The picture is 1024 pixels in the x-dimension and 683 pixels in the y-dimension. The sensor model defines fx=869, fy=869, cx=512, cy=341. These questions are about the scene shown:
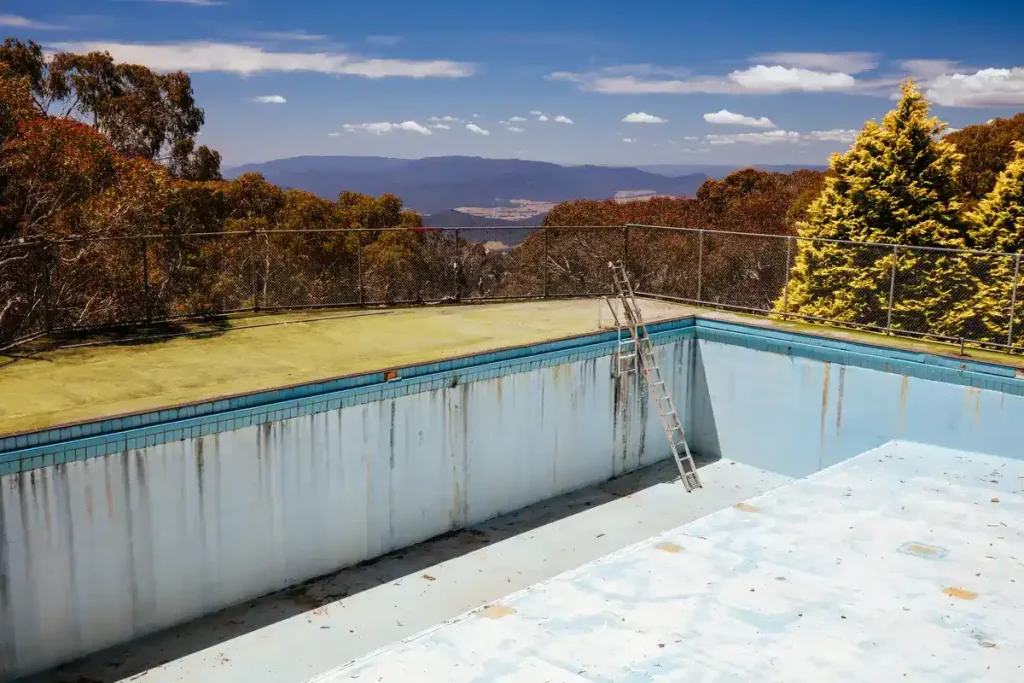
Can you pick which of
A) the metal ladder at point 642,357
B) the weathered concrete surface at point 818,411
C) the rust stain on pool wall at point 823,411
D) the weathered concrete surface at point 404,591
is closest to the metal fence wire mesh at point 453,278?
the weathered concrete surface at point 818,411

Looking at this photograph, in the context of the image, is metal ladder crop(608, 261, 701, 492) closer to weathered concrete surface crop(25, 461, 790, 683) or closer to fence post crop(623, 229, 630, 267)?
weathered concrete surface crop(25, 461, 790, 683)

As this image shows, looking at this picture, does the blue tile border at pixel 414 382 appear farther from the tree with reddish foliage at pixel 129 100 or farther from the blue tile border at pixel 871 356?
the tree with reddish foliage at pixel 129 100

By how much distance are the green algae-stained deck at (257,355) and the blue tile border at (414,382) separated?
0.21 m

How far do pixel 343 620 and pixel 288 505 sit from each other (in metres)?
1.49

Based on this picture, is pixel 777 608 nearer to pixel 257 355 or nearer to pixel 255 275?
pixel 257 355

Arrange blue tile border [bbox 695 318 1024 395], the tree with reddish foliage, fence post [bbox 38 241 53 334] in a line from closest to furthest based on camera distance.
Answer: blue tile border [bbox 695 318 1024 395], fence post [bbox 38 241 53 334], the tree with reddish foliage

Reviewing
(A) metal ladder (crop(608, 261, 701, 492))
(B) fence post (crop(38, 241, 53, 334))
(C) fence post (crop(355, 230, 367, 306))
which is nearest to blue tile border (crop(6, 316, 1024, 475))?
(A) metal ladder (crop(608, 261, 701, 492))

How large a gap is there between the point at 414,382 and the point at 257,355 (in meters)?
2.44

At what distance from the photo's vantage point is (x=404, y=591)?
1038 cm

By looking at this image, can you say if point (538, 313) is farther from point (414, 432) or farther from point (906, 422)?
point (906, 422)

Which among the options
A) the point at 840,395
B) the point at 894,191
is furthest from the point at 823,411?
the point at 894,191

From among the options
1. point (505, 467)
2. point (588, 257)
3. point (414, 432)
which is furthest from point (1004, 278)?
point (414, 432)

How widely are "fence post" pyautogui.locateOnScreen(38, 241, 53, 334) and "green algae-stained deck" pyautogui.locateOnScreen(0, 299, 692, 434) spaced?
1.18 metres

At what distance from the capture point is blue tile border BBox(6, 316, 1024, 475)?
335 inches
